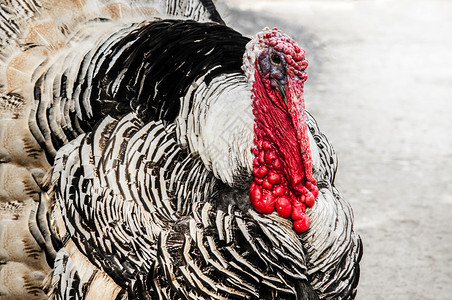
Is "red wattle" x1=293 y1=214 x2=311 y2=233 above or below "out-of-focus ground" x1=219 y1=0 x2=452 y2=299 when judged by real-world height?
above

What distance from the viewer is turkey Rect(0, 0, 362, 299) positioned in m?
1.99

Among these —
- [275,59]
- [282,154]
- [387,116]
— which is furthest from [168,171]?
[387,116]

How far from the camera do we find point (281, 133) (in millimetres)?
2068

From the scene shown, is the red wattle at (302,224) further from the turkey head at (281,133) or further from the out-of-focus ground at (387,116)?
the out-of-focus ground at (387,116)

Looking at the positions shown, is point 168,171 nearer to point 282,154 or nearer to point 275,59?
point 282,154

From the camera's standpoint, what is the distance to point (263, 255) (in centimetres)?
196

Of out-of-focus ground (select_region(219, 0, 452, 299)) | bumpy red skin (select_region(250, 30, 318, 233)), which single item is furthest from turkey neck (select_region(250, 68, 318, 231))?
out-of-focus ground (select_region(219, 0, 452, 299))

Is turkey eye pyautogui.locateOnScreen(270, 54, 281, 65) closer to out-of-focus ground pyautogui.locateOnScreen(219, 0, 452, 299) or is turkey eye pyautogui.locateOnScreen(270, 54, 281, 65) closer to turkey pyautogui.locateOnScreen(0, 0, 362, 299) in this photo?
turkey pyautogui.locateOnScreen(0, 0, 362, 299)

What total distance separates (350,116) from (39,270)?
12.6 ft

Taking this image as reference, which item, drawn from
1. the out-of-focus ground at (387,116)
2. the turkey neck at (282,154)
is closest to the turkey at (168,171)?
the turkey neck at (282,154)

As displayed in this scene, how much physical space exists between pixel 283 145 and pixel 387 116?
3.80 metres

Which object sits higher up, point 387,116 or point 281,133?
point 281,133

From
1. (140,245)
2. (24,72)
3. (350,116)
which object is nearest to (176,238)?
(140,245)

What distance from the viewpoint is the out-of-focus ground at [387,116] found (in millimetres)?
3666
